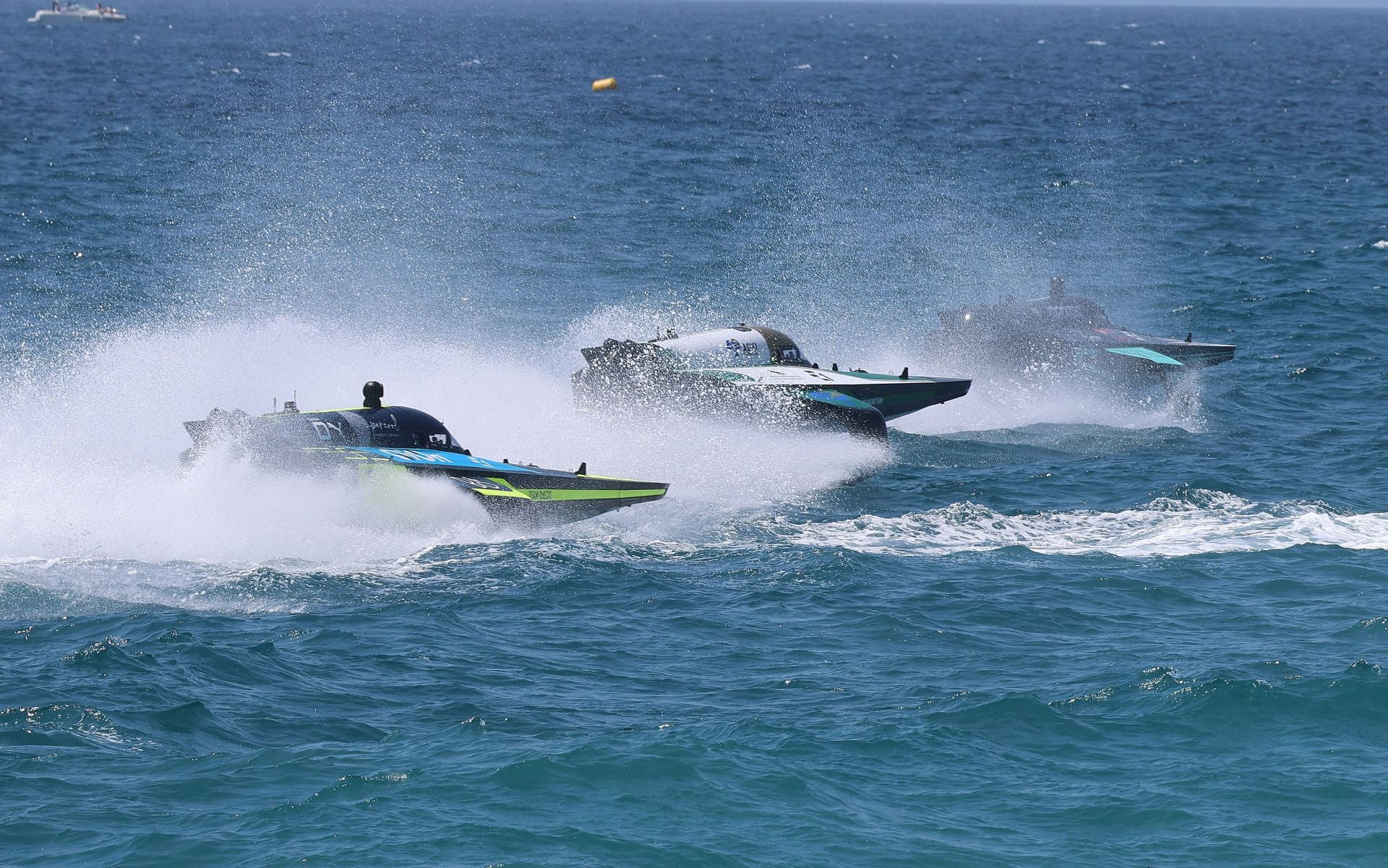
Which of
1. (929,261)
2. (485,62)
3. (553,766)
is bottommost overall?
(553,766)

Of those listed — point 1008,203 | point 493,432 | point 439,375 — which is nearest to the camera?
point 493,432

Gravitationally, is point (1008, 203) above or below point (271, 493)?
above

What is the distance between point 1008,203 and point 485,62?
87.5 meters

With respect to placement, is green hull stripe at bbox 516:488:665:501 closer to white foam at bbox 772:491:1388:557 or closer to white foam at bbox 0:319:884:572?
white foam at bbox 0:319:884:572

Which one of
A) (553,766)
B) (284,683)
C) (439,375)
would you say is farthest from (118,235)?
(553,766)

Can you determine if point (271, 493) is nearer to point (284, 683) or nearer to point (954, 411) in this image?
point (284, 683)

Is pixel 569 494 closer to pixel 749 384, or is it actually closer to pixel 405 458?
pixel 405 458

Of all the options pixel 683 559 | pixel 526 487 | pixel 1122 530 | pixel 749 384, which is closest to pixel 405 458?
pixel 526 487

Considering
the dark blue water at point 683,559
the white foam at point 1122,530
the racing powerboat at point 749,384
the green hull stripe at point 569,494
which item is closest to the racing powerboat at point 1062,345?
the dark blue water at point 683,559

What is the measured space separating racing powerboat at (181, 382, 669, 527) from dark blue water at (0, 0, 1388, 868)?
56cm

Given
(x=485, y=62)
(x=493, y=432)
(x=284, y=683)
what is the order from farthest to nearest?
1. (x=485, y=62)
2. (x=493, y=432)
3. (x=284, y=683)

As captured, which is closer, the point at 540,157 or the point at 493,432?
the point at 493,432

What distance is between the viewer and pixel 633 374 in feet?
115

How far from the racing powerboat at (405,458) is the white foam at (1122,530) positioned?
370cm
